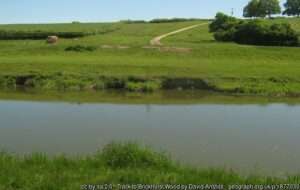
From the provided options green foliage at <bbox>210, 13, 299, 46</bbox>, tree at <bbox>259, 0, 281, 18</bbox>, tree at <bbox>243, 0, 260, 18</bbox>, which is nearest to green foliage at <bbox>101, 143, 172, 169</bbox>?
green foliage at <bbox>210, 13, 299, 46</bbox>

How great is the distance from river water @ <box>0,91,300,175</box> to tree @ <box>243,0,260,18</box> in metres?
83.3

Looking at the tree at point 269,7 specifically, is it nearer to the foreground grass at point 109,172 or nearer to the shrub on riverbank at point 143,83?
the shrub on riverbank at point 143,83

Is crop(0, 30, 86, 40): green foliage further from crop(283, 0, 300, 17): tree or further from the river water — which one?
crop(283, 0, 300, 17): tree

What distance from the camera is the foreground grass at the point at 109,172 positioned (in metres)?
10.6

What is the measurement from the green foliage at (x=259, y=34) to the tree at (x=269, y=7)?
47468 millimetres

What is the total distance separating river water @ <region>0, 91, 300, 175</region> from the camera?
1559 centimetres

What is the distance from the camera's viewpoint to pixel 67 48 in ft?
172

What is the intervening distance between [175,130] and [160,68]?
19.9 meters

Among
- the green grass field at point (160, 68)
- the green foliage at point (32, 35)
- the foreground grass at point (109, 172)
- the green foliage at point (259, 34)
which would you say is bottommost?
the green foliage at point (32, 35)

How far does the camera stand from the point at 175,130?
20.1 metres

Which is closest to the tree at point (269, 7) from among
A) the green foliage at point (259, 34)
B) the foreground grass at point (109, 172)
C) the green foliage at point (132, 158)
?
the green foliage at point (259, 34)

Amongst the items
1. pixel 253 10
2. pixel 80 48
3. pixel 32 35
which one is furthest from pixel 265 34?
pixel 253 10

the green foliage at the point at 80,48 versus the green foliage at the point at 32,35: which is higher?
the green foliage at the point at 80,48

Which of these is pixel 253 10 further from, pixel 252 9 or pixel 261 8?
pixel 261 8
